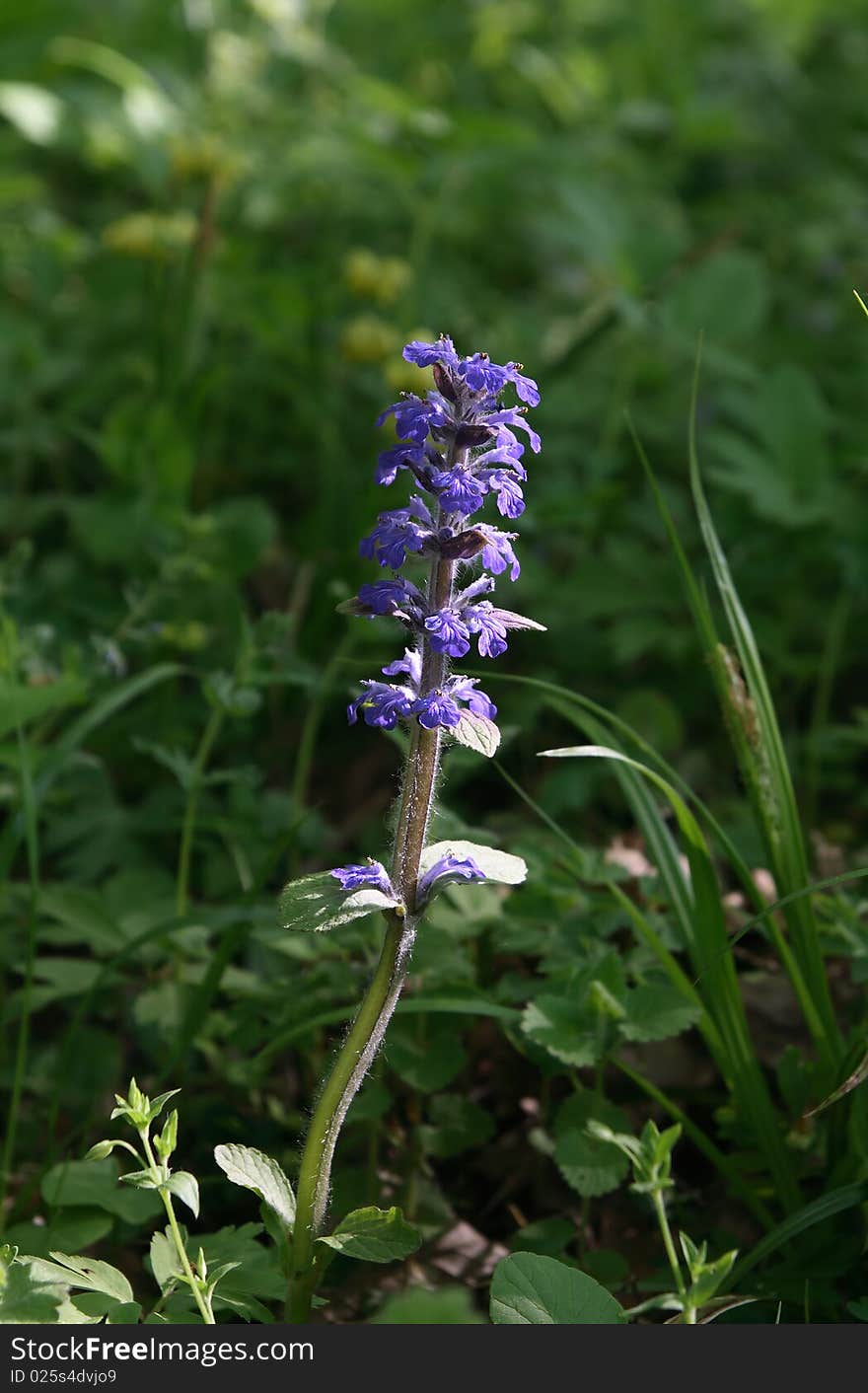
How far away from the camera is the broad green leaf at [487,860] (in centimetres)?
141

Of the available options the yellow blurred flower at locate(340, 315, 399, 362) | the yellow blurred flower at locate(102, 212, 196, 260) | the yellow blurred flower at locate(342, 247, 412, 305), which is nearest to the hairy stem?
the yellow blurred flower at locate(340, 315, 399, 362)

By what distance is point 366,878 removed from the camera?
55.4 inches

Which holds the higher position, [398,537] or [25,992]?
[398,537]

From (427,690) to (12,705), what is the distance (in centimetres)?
89

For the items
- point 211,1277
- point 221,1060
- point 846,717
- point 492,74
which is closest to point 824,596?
point 846,717

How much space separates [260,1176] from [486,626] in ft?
2.18

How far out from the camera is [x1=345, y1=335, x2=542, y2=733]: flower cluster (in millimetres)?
1379

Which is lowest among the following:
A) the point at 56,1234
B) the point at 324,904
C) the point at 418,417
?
the point at 56,1234

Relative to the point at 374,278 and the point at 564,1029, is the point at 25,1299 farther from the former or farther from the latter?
the point at 374,278

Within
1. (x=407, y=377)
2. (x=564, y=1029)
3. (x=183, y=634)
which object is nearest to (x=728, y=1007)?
(x=564, y=1029)

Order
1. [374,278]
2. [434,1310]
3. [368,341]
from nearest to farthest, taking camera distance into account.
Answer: [434,1310], [368,341], [374,278]

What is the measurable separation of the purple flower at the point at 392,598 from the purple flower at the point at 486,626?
6 centimetres

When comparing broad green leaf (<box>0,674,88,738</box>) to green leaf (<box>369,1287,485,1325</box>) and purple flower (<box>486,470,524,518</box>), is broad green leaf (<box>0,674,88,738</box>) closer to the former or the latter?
purple flower (<box>486,470,524,518</box>)

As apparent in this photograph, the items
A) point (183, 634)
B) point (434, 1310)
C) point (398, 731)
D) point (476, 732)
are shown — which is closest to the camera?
point (434, 1310)
